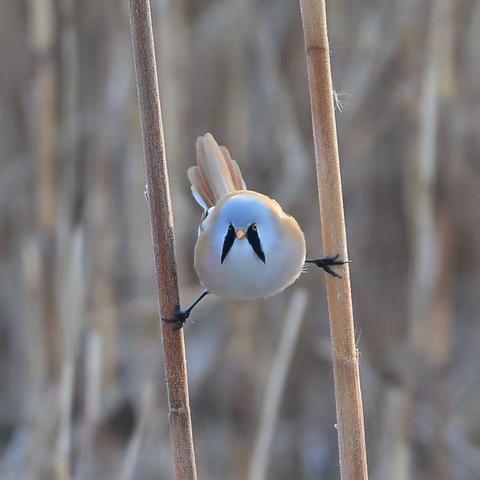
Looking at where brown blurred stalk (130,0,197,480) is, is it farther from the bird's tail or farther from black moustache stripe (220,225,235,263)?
the bird's tail

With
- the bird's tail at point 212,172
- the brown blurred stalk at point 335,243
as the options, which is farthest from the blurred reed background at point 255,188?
the brown blurred stalk at point 335,243

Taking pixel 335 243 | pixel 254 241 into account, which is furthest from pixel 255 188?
pixel 335 243

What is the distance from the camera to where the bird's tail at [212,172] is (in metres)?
1.11

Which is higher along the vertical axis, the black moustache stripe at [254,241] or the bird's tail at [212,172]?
the bird's tail at [212,172]

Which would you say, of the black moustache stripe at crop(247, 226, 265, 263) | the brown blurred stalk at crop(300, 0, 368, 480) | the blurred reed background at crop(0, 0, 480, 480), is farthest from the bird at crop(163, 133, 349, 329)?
the blurred reed background at crop(0, 0, 480, 480)

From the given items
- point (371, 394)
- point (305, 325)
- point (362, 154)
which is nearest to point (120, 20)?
point (362, 154)

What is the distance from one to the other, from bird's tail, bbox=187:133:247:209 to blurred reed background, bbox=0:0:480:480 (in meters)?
0.36

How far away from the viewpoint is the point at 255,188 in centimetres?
202

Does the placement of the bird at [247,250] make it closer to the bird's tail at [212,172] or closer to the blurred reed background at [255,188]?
the bird's tail at [212,172]

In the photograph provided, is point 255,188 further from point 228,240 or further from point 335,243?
point 335,243

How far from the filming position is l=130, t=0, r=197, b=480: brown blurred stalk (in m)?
0.77

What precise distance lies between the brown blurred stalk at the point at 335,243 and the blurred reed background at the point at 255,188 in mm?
586

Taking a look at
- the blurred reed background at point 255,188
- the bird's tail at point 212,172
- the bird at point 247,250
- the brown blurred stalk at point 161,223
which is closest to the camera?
the brown blurred stalk at point 161,223

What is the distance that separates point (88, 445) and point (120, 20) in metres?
0.83
